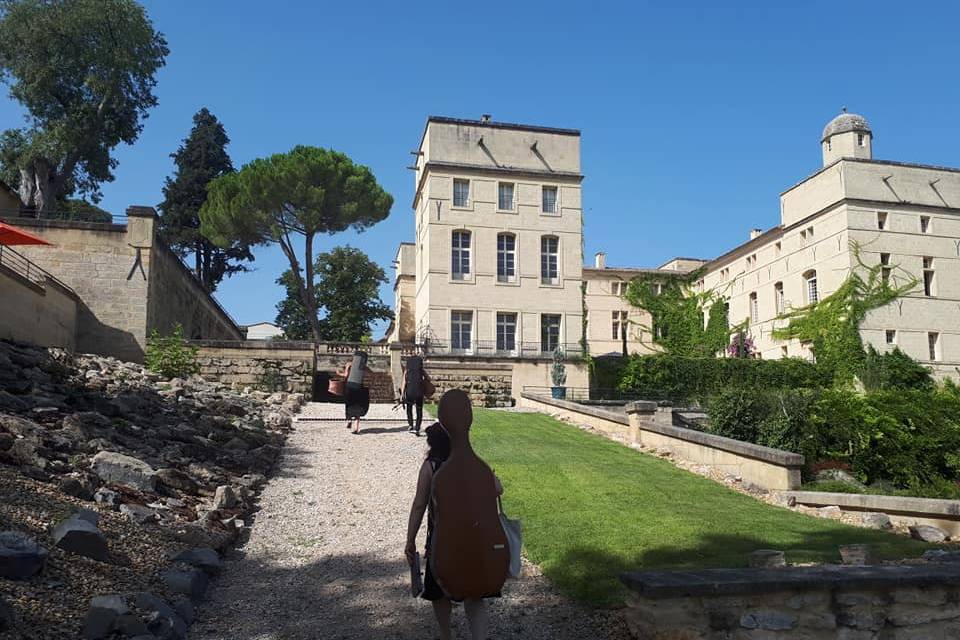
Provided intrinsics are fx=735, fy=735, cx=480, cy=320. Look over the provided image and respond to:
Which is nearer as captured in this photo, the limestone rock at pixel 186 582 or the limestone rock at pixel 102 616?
the limestone rock at pixel 102 616

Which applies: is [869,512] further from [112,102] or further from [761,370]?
[112,102]

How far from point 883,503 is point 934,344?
1282 inches

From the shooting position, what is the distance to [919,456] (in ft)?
45.5

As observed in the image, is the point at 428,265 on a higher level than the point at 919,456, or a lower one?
higher

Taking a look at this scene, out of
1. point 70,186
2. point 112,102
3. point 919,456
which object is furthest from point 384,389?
point 70,186

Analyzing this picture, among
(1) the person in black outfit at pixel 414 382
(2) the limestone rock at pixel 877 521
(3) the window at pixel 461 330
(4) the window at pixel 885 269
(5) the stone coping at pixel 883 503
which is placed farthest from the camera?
(4) the window at pixel 885 269

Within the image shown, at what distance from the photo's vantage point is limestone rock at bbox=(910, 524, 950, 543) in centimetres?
831

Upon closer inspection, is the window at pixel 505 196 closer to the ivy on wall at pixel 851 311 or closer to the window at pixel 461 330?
the window at pixel 461 330

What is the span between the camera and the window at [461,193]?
3431 centimetres

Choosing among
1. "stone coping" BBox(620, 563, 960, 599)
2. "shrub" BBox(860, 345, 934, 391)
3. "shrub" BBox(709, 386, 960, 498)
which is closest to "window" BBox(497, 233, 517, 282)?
"shrub" BBox(860, 345, 934, 391)

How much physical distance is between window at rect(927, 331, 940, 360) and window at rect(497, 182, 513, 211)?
73.0ft

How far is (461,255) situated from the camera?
3406 centimetres

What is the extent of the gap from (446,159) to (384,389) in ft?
42.2

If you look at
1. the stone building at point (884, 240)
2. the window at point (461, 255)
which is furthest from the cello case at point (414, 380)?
the stone building at point (884, 240)
